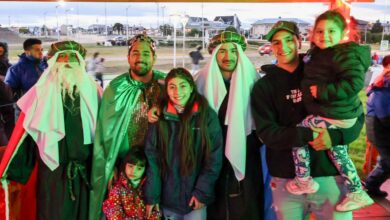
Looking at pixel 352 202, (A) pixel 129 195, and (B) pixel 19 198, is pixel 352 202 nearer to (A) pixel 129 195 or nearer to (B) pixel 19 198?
(A) pixel 129 195

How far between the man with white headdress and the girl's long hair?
0.45ft

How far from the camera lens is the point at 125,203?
8.63 ft

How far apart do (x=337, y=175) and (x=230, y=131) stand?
66 centimetres

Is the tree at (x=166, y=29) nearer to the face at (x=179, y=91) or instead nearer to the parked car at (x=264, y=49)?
the parked car at (x=264, y=49)

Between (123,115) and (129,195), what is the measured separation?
0.52 metres

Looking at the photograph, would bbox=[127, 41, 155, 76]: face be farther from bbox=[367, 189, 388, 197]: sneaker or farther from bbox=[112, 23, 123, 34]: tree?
bbox=[367, 189, 388, 197]: sneaker

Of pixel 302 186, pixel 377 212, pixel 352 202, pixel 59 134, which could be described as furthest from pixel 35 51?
pixel 377 212

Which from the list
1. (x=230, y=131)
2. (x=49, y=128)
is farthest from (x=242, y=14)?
(x=49, y=128)

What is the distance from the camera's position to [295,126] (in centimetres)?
219

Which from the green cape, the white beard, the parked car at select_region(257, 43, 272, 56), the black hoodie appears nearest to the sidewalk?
the parked car at select_region(257, 43, 272, 56)

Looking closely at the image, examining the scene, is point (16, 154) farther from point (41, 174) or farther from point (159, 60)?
point (159, 60)

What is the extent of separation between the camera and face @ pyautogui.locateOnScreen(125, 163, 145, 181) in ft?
8.50

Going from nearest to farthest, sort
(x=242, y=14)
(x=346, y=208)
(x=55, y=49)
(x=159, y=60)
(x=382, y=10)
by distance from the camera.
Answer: (x=346, y=208)
(x=55, y=49)
(x=159, y=60)
(x=242, y=14)
(x=382, y=10)

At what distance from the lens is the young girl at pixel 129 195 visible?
2.61 m
